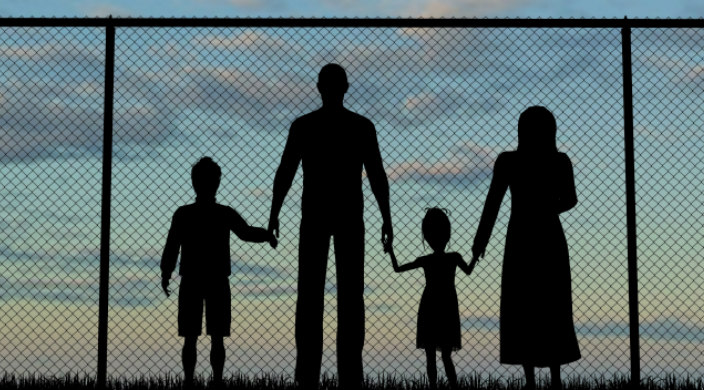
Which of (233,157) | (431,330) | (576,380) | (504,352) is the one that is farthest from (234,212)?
(576,380)

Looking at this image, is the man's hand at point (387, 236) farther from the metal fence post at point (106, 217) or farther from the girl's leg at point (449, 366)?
the metal fence post at point (106, 217)

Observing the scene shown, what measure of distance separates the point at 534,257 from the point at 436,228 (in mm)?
1215

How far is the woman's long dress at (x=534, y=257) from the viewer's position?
584 cm

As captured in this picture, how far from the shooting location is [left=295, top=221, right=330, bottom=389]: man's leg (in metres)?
5.74

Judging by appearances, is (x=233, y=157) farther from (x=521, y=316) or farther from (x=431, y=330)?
(x=521, y=316)

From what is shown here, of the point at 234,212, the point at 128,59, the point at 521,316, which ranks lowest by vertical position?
the point at 521,316

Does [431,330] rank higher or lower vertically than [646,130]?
lower

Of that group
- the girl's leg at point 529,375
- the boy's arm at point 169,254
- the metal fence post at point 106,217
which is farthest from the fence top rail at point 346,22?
the girl's leg at point 529,375

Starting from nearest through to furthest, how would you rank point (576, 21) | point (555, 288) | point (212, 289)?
point (555, 288)
point (212, 289)
point (576, 21)

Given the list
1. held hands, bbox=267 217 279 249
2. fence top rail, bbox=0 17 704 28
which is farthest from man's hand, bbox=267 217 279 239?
fence top rail, bbox=0 17 704 28

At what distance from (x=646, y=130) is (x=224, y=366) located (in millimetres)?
3370

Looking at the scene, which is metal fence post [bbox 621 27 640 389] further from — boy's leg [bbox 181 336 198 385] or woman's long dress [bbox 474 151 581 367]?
boy's leg [bbox 181 336 198 385]

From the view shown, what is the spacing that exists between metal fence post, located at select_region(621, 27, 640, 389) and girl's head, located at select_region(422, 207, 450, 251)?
51.2 inches

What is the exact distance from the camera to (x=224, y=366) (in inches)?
266
